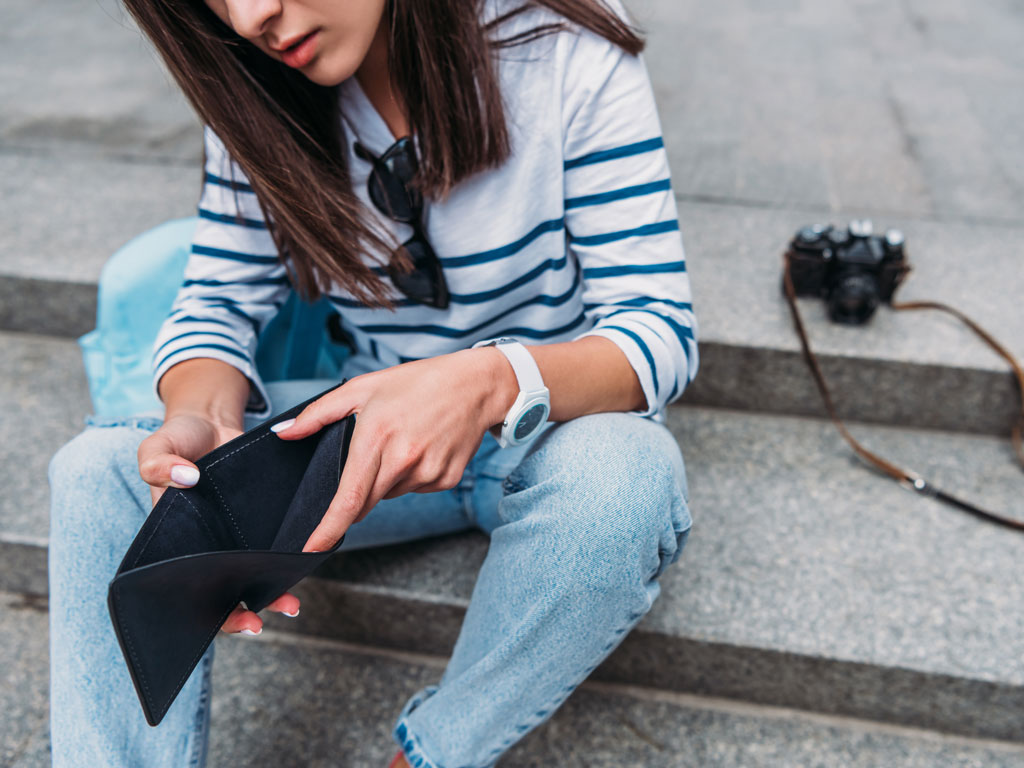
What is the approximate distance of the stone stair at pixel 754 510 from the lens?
1.17 m

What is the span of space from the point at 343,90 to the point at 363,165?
3.4 inches

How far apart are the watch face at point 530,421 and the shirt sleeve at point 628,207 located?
0.12 metres

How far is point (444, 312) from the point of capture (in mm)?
1028

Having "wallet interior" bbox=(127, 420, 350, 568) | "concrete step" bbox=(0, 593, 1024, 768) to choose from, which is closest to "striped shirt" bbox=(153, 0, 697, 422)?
"wallet interior" bbox=(127, 420, 350, 568)

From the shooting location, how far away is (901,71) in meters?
2.55

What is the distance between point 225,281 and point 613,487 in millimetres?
587

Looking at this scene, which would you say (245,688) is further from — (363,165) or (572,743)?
(363,165)

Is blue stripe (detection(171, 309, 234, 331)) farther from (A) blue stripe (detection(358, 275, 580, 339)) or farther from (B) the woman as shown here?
(A) blue stripe (detection(358, 275, 580, 339))

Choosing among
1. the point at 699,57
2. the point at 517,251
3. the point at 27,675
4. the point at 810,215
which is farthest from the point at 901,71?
the point at 27,675

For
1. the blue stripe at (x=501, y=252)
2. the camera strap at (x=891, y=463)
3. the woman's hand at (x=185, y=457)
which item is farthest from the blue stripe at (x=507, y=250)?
the camera strap at (x=891, y=463)

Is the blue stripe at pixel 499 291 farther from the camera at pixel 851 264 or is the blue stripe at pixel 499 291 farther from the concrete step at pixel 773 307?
the camera at pixel 851 264

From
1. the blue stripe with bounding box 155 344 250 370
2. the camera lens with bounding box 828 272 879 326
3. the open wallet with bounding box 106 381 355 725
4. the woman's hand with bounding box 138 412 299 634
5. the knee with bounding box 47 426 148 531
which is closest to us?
the open wallet with bounding box 106 381 355 725

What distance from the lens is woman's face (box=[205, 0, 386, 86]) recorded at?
751 mm

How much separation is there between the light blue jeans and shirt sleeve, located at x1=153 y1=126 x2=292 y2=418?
117 mm
